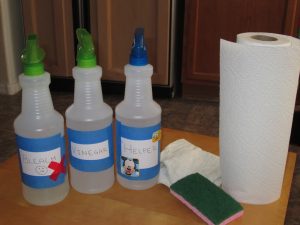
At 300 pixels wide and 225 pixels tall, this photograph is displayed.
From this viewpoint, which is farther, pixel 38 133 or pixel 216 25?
pixel 216 25

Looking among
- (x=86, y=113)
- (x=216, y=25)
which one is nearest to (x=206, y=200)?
(x=86, y=113)

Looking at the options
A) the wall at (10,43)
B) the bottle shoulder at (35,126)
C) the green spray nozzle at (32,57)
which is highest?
the green spray nozzle at (32,57)

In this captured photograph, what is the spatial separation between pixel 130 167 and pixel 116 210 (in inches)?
3.1

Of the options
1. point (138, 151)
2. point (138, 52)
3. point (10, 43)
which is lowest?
point (10, 43)

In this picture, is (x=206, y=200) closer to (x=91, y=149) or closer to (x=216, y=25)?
(x=91, y=149)

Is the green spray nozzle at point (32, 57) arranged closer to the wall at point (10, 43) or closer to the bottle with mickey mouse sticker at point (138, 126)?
the bottle with mickey mouse sticker at point (138, 126)

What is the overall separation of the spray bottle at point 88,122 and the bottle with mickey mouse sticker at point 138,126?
0.08ft

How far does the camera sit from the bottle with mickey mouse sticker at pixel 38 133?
619 mm

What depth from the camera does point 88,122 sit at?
26.7 inches

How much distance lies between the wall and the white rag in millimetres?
1739

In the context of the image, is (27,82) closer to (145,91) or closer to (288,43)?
(145,91)

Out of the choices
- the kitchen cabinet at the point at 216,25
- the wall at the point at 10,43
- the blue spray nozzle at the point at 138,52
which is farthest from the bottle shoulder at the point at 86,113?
the wall at the point at 10,43

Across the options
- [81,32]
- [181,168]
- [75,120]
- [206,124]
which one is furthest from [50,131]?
Answer: [206,124]

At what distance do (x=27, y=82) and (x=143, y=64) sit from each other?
0.61ft
